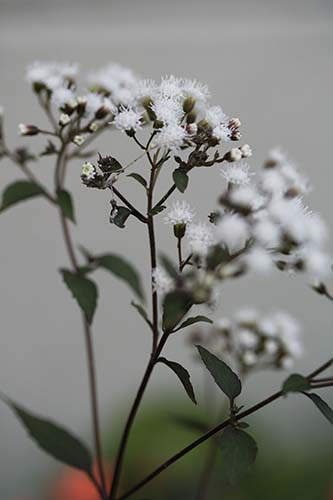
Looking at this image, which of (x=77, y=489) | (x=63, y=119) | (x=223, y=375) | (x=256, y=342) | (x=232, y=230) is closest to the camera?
(x=232, y=230)

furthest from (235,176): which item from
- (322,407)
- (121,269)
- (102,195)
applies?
(102,195)

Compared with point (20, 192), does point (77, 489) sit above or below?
below

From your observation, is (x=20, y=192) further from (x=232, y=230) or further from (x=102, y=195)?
(x=102, y=195)

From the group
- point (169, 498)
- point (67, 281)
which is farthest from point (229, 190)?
point (169, 498)

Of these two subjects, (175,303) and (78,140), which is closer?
(175,303)

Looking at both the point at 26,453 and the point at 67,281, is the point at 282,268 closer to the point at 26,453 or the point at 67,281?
the point at 67,281

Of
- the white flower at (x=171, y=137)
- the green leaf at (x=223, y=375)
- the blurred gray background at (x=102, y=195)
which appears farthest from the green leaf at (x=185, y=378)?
the blurred gray background at (x=102, y=195)

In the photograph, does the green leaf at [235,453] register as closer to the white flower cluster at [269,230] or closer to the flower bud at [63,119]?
the white flower cluster at [269,230]
